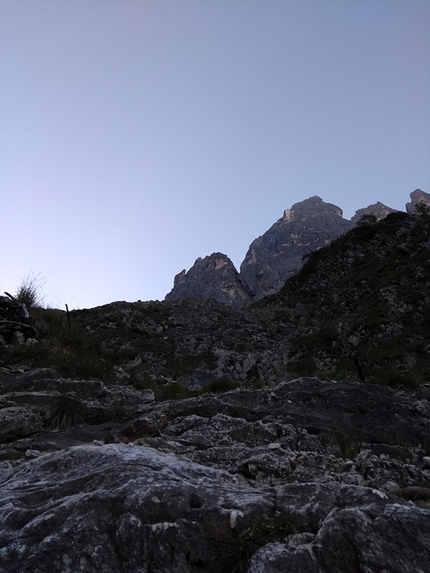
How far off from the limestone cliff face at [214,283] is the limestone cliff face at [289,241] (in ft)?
21.0

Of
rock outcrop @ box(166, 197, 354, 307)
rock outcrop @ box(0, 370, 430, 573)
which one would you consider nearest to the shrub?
rock outcrop @ box(0, 370, 430, 573)

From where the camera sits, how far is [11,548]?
140 inches

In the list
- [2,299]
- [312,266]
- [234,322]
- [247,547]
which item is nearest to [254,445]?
[247,547]

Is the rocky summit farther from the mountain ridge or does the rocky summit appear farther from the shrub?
the mountain ridge

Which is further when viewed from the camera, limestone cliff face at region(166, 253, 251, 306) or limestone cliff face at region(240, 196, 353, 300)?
limestone cliff face at region(240, 196, 353, 300)

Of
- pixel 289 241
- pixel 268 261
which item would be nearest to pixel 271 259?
pixel 268 261

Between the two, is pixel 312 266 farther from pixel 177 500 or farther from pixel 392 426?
pixel 177 500

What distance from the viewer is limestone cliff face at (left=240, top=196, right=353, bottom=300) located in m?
119

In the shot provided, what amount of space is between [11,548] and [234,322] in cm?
3666

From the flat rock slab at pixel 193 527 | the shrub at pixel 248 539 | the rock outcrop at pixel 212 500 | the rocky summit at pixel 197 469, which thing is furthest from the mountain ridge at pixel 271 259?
the shrub at pixel 248 539

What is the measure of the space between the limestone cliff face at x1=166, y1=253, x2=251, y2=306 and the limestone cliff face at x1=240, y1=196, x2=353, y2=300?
639 cm

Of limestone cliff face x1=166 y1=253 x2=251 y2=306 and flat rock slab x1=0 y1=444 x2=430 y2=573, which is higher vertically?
limestone cliff face x1=166 y1=253 x2=251 y2=306

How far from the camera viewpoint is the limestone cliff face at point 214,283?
107213 mm

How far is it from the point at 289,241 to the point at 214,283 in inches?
1582
